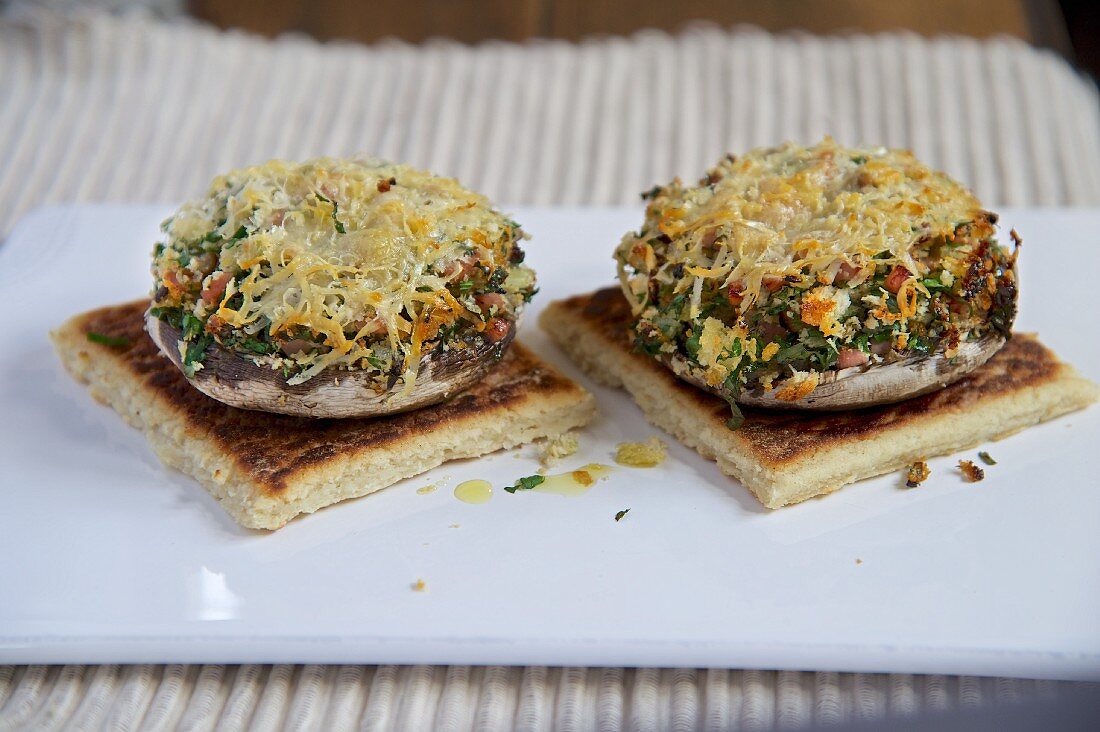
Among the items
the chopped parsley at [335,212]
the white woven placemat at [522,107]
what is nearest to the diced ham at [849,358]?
the chopped parsley at [335,212]

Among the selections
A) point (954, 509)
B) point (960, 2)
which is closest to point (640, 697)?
point (954, 509)

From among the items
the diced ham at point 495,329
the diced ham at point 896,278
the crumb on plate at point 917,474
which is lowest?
the crumb on plate at point 917,474

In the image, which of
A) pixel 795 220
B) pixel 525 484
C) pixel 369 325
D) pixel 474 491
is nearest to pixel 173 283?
pixel 369 325

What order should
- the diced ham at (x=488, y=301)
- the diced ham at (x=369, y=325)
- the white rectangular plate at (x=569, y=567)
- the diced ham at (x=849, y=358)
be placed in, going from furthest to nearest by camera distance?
the diced ham at (x=488, y=301) → the diced ham at (x=849, y=358) → the diced ham at (x=369, y=325) → the white rectangular plate at (x=569, y=567)

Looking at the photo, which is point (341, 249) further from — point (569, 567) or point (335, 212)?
point (569, 567)

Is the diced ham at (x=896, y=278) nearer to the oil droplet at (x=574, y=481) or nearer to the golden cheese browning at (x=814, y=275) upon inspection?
the golden cheese browning at (x=814, y=275)

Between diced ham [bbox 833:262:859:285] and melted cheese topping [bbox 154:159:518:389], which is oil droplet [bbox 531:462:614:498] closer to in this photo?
melted cheese topping [bbox 154:159:518:389]

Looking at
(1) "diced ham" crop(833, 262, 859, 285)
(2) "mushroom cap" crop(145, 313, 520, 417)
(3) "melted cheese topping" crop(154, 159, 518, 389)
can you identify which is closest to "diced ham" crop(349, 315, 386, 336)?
(3) "melted cheese topping" crop(154, 159, 518, 389)
